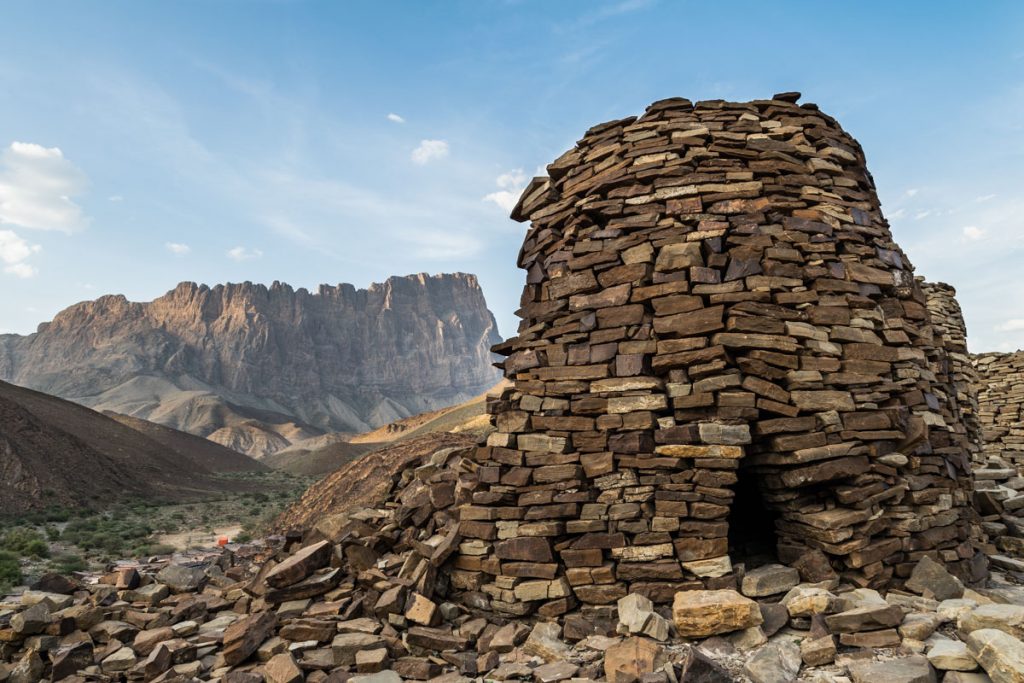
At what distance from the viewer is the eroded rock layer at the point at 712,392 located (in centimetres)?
505

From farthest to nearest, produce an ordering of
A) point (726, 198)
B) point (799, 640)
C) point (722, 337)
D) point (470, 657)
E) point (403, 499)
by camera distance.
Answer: point (403, 499), point (726, 198), point (722, 337), point (470, 657), point (799, 640)

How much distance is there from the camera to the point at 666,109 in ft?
20.1

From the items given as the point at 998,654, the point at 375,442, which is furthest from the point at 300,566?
the point at 375,442

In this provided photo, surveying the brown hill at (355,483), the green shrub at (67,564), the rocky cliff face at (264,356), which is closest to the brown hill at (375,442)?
the brown hill at (355,483)

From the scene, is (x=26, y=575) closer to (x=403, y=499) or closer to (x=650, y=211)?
(x=403, y=499)

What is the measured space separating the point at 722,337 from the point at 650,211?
5.05 ft

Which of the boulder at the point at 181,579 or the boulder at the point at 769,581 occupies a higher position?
the boulder at the point at 769,581

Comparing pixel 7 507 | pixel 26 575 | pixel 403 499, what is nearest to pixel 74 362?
pixel 7 507

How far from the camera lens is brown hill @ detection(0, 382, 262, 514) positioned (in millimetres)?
22703

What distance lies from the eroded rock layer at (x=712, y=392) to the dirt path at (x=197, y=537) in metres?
13.7

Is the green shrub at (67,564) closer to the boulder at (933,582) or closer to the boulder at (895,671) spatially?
the boulder at (895,671)

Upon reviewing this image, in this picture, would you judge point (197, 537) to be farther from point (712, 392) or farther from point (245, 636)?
point (712, 392)

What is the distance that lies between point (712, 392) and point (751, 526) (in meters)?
2.33

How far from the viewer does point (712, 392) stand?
17.0ft
